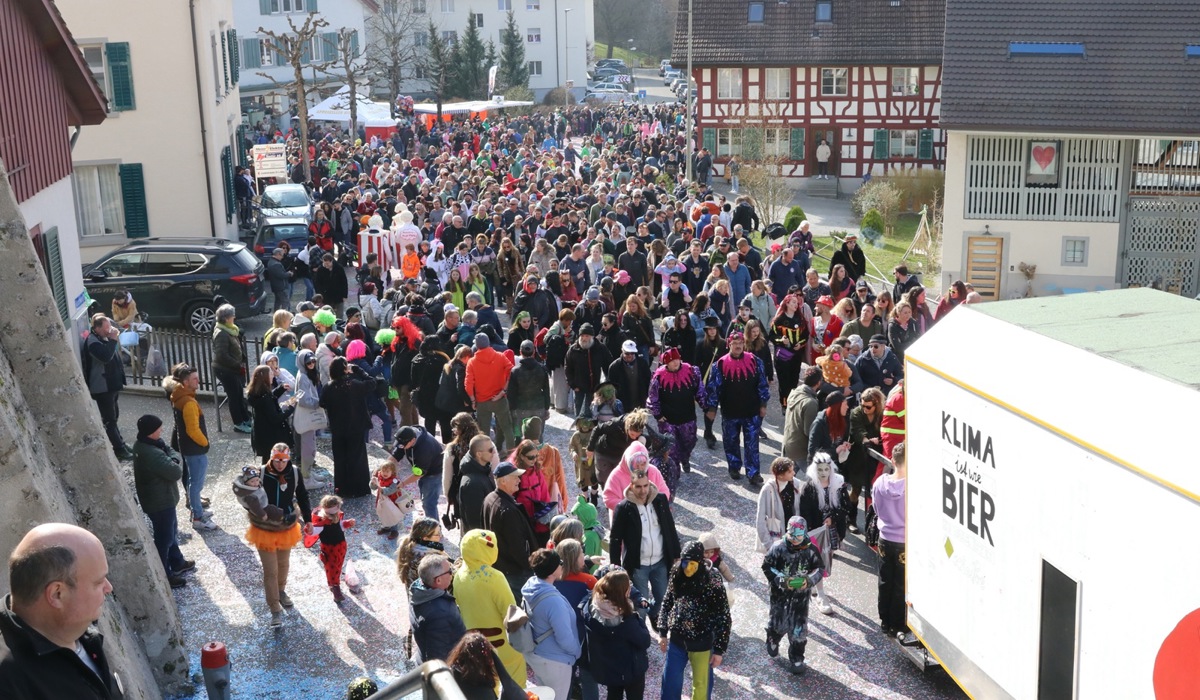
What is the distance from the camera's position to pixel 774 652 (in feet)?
32.0

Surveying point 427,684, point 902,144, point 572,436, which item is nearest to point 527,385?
point 572,436

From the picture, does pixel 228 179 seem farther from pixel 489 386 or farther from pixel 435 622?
pixel 435 622

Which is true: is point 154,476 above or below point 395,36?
below

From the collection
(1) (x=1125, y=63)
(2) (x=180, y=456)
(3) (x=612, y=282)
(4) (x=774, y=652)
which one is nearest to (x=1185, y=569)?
(4) (x=774, y=652)

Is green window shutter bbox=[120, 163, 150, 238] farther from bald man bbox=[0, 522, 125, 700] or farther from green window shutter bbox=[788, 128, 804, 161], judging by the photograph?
green window shutter bbox=[788, 128, 804, 161]

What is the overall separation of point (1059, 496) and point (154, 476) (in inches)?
284

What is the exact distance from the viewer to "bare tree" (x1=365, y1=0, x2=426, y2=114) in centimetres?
6750

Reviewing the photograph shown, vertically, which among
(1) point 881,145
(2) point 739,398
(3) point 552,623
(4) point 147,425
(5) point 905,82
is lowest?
(1) point 881,145

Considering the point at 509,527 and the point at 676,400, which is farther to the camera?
the point at 676,400

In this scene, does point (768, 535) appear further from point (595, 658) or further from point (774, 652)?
point (595, 658)

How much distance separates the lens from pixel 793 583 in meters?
9.43

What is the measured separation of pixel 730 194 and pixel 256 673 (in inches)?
1317

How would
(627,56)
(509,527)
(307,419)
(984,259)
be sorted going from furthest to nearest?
1. (627,56)
2. (984,259)
3. (307,419)
4. (509,527)

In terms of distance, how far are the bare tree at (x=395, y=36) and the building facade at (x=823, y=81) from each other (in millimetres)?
23076
